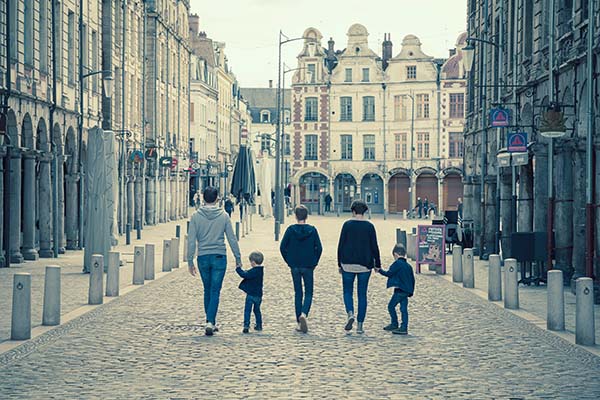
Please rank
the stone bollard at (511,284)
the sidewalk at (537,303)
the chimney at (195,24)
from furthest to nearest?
the chimney at (195,24), the stone bollard at (511,284), the sidewalk at (537,303)

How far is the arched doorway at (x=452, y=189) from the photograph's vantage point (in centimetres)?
7831

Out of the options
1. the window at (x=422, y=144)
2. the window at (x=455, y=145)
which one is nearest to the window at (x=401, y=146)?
the window at (x=422, y=144)

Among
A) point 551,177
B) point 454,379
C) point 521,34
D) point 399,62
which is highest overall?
point 399,62

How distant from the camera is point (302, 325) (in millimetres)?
13695

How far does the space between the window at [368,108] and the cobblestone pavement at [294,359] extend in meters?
65.1

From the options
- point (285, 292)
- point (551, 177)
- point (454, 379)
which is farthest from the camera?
point (551, 177)

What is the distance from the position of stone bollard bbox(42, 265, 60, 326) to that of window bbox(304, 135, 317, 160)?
6960cm

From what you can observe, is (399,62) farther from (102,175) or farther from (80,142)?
(102,175)

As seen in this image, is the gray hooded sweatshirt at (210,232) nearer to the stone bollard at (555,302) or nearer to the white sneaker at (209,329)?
the white sneaker at (209,329)

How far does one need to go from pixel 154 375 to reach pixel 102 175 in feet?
46.2

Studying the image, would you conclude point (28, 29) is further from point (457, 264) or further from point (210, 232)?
point (210, 232)

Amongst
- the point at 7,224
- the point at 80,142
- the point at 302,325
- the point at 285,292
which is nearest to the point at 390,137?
the point at 80,142

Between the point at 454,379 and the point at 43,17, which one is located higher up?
the point at 43,17

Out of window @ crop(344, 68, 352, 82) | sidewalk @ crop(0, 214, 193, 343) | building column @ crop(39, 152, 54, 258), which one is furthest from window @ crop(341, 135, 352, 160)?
building column @ crop(39, 152, 54, 258)
